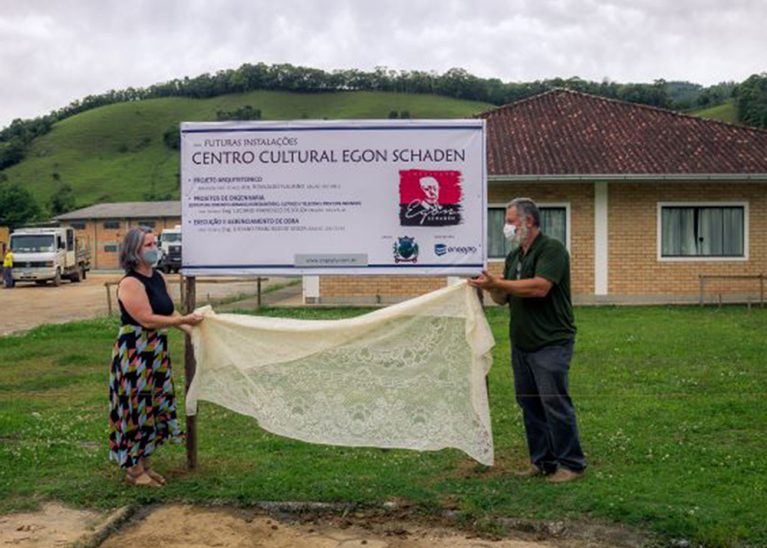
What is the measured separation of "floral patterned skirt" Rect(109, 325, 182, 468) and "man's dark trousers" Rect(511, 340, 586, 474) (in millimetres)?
2602

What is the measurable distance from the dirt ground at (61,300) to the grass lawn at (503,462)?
12202 mm

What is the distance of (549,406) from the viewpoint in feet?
21.8

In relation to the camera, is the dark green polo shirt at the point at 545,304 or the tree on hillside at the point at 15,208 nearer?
the dark green polo shirt at the point at 545,304

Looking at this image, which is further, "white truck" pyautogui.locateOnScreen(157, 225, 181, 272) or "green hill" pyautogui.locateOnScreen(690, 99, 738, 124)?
"green hill" pyautogui.locateOnScreen(690, 99, 738, 124)

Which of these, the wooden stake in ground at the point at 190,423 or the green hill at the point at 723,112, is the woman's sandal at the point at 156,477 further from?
the green hill at the point at 723,112

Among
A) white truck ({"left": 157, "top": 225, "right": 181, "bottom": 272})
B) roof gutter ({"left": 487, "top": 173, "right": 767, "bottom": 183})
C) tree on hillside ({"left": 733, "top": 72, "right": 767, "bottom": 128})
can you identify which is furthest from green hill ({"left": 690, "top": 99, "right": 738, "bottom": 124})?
roof gutter ({"left": 487, "top": 173, "right": 767, "bottom": 183})

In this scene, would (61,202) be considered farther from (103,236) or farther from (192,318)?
(192,318)

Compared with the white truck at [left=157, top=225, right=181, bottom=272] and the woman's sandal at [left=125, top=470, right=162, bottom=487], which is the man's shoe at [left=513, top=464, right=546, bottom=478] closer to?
the woman's sandal at [left=125, top=470, right=162, bottom=487]

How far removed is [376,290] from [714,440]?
15430 mm

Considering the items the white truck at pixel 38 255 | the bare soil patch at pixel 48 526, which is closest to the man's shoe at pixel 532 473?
the bare soil patch at pixel 48 526

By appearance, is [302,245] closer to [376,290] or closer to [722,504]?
[722,504]

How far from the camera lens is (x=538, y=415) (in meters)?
6.96

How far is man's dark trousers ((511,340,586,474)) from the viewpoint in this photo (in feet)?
21.7

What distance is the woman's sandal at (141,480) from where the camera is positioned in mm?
6811
